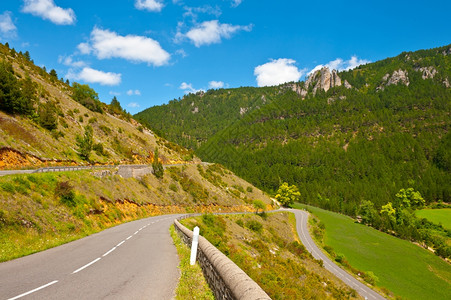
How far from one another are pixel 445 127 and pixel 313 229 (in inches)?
7884

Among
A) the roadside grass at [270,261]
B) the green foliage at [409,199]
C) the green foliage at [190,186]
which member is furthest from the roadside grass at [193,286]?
the green foliage at [409,199]

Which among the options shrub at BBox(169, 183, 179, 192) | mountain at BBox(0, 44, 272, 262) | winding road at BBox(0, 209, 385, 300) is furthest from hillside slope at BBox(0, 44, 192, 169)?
winding road at BBox(0, 209, 385, 300)

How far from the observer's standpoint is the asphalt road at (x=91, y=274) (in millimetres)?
6476

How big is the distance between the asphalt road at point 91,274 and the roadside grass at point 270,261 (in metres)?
3.28

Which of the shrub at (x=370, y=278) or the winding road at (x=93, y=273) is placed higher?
→ the winding road at (x=93, y=273)

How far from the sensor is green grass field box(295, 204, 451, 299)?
42.7 m

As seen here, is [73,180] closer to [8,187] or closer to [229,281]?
[8,187]

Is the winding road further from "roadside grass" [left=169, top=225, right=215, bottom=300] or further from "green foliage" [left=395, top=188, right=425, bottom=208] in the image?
"green foliage" [left=395, top=188, right=425, bottom=208]

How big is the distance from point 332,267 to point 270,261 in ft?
93.0

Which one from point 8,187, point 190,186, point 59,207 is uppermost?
point 8,187

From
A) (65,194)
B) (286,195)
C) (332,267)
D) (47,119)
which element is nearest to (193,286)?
(65,194)

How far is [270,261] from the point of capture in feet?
72.1

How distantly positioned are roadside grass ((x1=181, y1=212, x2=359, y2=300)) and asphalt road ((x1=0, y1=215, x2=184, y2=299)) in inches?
129

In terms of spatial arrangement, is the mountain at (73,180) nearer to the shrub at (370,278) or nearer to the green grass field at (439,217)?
the shrub at (370,278)
